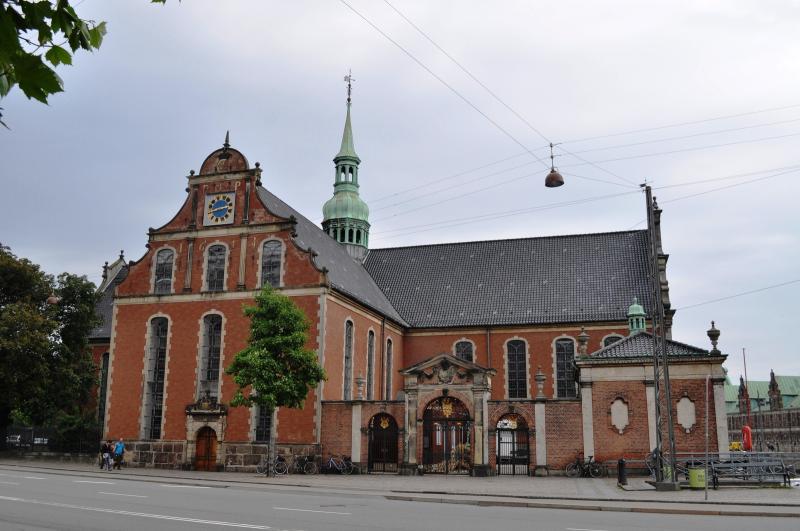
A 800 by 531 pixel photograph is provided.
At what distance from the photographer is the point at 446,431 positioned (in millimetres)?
32375

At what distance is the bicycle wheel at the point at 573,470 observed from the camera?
30.4 m

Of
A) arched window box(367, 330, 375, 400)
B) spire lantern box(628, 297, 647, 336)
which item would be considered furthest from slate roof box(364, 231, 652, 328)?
arched window box(367, 330, 375, 400)

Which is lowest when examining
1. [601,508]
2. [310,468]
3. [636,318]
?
[310,468]

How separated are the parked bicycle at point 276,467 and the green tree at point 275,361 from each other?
65cm

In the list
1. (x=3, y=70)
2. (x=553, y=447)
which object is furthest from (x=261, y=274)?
(x=3, y=70)

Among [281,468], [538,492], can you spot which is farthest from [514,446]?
[538,492]

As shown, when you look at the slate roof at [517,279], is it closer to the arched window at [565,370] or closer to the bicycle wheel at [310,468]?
the arched window at [565,370]

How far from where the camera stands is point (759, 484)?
24.7 meters

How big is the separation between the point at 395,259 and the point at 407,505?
3405 centimetres

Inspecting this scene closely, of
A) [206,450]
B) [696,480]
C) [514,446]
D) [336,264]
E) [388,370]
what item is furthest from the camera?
[388,370]

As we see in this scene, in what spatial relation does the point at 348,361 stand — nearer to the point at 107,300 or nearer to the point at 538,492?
the point at 538,492

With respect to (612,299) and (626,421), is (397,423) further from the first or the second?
(612,299)

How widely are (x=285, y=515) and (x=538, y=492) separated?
10320 mm

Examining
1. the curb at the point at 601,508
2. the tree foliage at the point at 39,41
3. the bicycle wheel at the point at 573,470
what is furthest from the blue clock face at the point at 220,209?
the tree foliage at the point at 39,41
